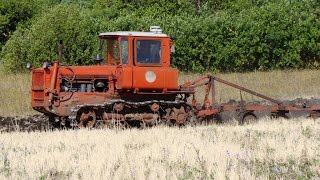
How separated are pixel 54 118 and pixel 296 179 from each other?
1071cm

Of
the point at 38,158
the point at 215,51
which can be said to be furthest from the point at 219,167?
the point at 215,51

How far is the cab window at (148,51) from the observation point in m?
17.2

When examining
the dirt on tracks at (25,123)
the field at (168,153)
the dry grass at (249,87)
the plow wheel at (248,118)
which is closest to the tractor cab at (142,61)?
the field at (168,153)

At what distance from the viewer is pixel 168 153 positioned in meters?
10.9

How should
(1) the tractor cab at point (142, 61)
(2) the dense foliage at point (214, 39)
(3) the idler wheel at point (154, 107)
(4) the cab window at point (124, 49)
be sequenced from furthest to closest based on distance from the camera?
(2) the dense foliage at point (214, 39), (3) the idler wheel at point (154, 107), (4) the cab window at point (124, 49), (1) the tractor cab at point (142, 61)

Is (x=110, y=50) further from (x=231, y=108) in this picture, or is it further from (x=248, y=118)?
(x=248, y=118)

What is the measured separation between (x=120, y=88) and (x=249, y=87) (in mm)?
14164

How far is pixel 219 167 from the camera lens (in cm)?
938

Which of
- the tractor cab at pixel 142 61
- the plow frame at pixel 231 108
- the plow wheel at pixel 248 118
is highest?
the tractor cab at pixel 142 61

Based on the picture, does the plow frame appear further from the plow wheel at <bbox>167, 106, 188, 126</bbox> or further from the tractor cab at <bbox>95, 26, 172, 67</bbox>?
the tractor cab at <bbox>95, 26, 172, 67</bbox>

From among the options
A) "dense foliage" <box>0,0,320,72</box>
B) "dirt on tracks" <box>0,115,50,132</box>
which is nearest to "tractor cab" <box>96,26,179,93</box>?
"dirt on tracks" <box>0,115,50,132</box>

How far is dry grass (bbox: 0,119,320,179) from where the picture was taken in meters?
9.10

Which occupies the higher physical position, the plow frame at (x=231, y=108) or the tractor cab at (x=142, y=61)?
the tractor cab at (x=142, y=61)

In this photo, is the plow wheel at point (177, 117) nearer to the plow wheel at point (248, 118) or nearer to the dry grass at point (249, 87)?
the plow wheel at point (248, 118)
